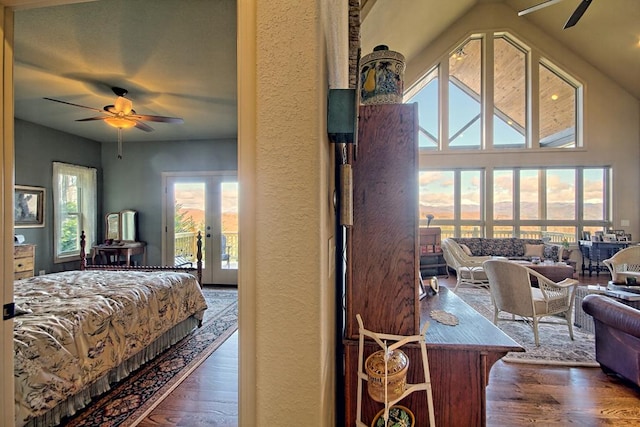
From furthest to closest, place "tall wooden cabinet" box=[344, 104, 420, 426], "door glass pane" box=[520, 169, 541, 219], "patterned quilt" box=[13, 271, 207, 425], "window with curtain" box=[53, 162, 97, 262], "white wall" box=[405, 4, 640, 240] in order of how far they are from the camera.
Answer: "door glass pane" box=[520, 169, 541, 219]
"white wall" box=[405, 4, 640, 240]
"window with curtain" box=[53, 162, 97, 262]
"patterned quilt" box=[13, 271, 207, 425]
"tall wooden cabinet" box=[344, 104, 420, 426]

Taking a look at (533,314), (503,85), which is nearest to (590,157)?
(503,85)

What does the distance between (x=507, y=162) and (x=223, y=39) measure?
284 inches

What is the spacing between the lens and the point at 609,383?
7.79 ft

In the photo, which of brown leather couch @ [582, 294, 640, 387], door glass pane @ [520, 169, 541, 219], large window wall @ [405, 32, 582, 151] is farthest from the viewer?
large window wall @ [405, 32, 582, 151]

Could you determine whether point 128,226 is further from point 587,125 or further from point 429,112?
point 587,125

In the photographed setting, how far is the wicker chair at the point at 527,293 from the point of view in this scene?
10.0 feet

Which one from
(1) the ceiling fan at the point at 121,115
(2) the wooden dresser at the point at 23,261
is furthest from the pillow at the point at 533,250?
(2) the wooden dresser at the point at 23,261

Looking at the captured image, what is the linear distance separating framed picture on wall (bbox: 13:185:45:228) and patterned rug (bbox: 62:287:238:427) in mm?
3135

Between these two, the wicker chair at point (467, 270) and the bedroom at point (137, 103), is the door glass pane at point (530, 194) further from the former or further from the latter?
the bedroom at point (137, 103)

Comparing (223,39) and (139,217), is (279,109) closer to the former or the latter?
(223,39)

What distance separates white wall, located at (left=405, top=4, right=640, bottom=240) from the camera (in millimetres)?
7215

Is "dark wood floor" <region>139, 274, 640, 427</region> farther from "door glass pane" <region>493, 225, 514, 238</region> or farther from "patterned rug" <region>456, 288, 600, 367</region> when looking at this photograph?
"door glass pane" <region>493, 225, 514, 238</region>

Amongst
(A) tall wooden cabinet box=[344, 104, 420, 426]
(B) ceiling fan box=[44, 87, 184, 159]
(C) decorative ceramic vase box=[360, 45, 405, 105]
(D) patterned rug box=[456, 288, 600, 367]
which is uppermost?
(B) ceiling fan box=[44, 87, 184, 159]

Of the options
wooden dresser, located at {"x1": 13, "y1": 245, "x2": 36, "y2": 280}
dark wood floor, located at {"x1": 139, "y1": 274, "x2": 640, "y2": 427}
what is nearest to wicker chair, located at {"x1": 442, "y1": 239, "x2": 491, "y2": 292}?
dark wood floor, located at {"x1": 139, "y1": 274, "x2": 640, "y2": 427}
